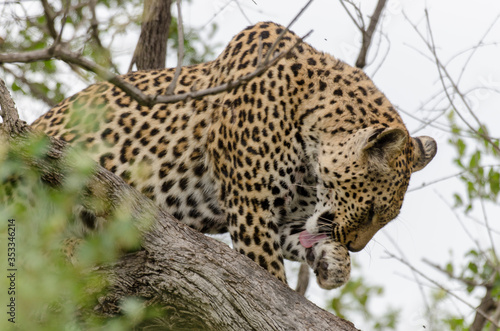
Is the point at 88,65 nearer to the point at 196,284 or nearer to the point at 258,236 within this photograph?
the point at 196,284

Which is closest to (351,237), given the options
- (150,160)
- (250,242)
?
(250,242)

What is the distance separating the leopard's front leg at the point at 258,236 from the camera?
7145 mm

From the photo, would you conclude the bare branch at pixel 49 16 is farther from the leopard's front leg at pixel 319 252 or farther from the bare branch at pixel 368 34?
the bare branch at pixel 368 34

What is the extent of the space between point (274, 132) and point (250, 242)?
1.03m

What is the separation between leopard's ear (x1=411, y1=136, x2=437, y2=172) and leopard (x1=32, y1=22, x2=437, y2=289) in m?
0.01

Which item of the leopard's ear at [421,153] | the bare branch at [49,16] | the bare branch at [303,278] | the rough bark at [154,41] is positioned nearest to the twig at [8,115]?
the bare branch at [49,16]

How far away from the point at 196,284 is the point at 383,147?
217 cm

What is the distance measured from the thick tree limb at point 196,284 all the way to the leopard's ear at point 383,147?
1625mm

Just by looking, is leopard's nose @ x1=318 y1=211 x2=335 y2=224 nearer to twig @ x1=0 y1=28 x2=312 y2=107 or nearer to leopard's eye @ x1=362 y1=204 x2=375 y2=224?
leopard's eye @ x1=362 y1=204 x2=375 y2=224

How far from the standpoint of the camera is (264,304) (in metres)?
6.04

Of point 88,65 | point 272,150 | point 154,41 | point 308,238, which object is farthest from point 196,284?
point 154,41

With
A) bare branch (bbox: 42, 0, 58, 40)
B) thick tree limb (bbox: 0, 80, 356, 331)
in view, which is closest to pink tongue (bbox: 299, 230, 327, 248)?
thick tree limb (bbox: 0, 80, 356, 331)

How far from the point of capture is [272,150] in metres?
7.19

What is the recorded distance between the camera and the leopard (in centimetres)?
719
